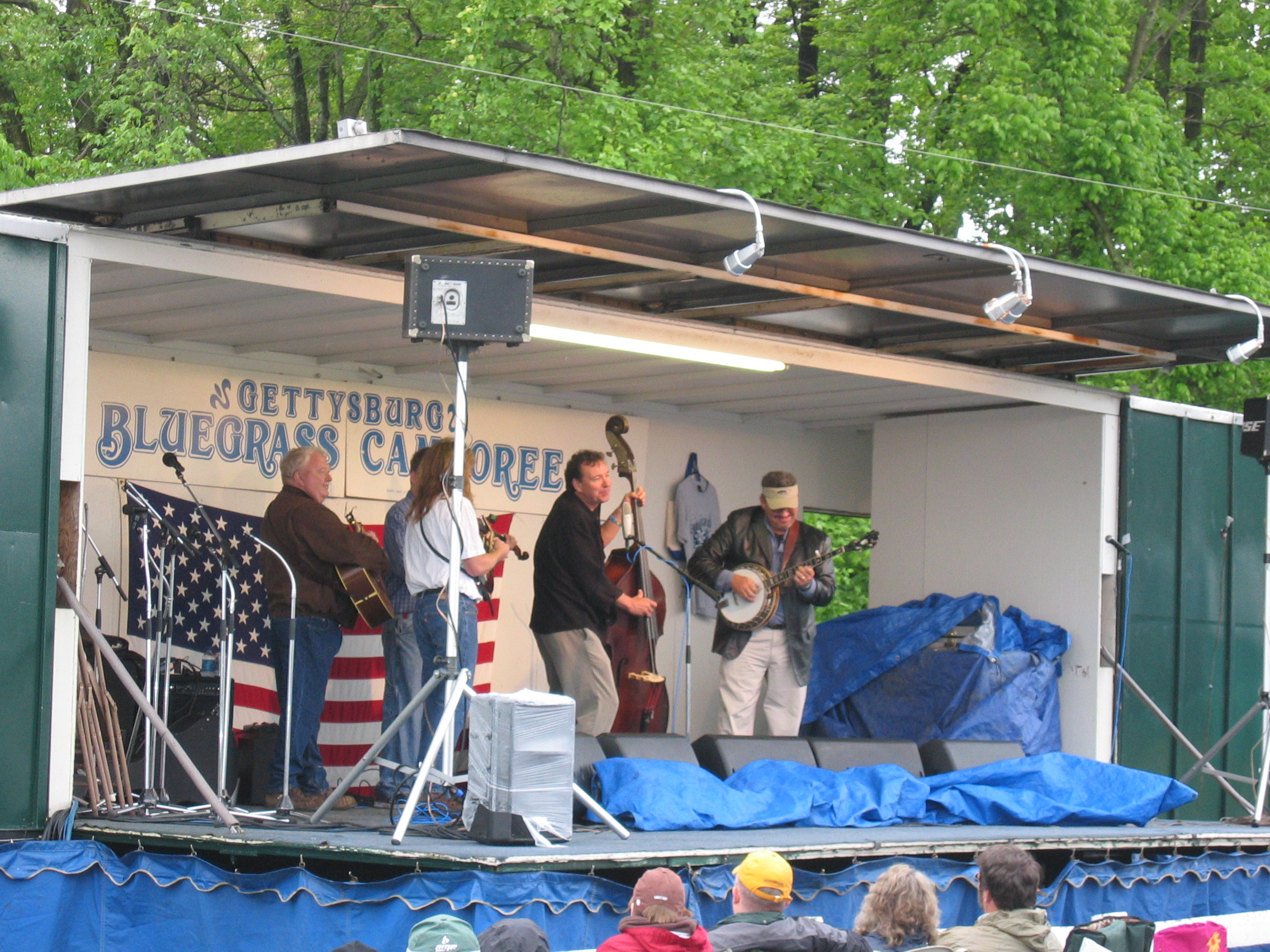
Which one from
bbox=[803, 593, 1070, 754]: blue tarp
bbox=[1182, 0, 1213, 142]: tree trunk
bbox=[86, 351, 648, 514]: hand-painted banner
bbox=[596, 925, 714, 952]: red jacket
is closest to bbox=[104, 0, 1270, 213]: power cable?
bbox=[1182, 0, 1213, 142]: tree trunk

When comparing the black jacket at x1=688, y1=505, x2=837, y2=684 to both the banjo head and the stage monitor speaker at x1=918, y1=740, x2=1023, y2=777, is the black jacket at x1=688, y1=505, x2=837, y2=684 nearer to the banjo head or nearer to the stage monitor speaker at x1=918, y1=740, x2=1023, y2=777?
the banjo head

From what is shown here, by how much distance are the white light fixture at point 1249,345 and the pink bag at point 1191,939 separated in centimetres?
391

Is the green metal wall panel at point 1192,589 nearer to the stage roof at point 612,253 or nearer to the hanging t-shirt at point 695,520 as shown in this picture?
the stage roof at point 612,253

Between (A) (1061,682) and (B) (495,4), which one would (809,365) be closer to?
(A) (1061,682)

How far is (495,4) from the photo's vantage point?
606 inches

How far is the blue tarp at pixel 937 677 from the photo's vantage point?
31.4ft

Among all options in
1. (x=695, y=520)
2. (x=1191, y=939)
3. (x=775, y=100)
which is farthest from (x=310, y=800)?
(x=775, y=100)

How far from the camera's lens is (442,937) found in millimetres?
4023

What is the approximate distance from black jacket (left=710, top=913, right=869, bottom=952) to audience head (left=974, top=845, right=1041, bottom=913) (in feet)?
1.75

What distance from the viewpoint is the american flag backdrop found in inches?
324

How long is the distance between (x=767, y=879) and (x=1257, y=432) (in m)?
5.49

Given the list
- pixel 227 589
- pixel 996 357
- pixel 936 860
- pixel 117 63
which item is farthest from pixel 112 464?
pixel 117 63

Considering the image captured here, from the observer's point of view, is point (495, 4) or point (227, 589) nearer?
point (227, 589)

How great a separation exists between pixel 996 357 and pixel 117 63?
1090 centimetres
